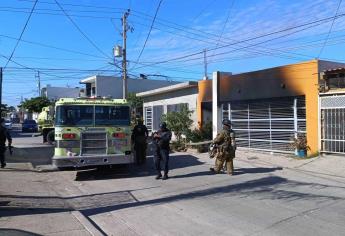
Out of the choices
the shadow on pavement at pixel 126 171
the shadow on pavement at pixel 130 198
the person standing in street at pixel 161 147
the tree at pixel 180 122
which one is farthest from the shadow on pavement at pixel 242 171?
the tree at pixel 180 122

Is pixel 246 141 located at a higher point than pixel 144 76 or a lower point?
lower

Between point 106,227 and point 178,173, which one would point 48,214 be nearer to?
point 106,227

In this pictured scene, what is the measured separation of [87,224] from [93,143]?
21.9ft

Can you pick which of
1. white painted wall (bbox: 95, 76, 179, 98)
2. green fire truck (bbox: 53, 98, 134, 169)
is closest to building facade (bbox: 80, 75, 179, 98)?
white painted wall (bbox: 95, 76, 179, 98)

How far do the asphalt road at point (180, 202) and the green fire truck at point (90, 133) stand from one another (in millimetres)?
622

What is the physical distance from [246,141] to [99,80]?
110ft

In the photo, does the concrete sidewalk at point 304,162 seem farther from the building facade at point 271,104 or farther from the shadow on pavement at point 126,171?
the shadow on pavement at point 126,171

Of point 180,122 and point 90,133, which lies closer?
point 90,133

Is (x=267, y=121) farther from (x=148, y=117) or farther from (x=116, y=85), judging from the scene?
(x=116, y=85)

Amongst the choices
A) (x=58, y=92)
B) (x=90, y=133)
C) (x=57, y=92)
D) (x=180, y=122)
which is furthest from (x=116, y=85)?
(x=90, y=133)

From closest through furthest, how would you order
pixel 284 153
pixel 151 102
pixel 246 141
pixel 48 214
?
1. pixel 48 214
2. pixel 284 153
3. pixel 246 141
4. pixel 151 102

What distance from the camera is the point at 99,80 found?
174ft

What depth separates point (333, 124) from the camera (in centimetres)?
1681

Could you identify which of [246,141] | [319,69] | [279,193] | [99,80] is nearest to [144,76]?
[99,80]
